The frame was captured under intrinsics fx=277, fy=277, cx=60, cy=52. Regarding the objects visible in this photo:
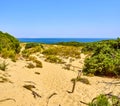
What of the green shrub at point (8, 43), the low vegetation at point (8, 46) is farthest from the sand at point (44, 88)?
the green shrub at point (8, 43)

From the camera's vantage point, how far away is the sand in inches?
445

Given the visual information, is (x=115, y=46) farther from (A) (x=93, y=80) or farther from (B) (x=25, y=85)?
(B) (x=25, y=85)

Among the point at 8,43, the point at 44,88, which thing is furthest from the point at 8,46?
the point at 44,88

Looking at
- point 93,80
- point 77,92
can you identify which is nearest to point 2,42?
point 93,80

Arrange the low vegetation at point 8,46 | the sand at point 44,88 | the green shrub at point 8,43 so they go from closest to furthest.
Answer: the sand at point 44,88 < the low vegetation at point 8,46 < the green shrub at point 8,43

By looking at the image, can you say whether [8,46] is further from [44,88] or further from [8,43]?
[44,88]

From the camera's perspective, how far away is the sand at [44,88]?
11.3 m

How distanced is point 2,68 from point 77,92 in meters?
4.52

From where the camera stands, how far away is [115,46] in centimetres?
2280

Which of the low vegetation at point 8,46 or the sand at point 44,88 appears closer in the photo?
the sand at point 44,88

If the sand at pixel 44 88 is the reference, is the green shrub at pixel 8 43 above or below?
above

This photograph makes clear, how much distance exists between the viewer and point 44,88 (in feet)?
44.5

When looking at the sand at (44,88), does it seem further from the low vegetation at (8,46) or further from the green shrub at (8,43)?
the green shrub at (8,43)

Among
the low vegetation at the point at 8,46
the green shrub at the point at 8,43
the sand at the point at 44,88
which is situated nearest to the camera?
the sand at the point at 44,88
